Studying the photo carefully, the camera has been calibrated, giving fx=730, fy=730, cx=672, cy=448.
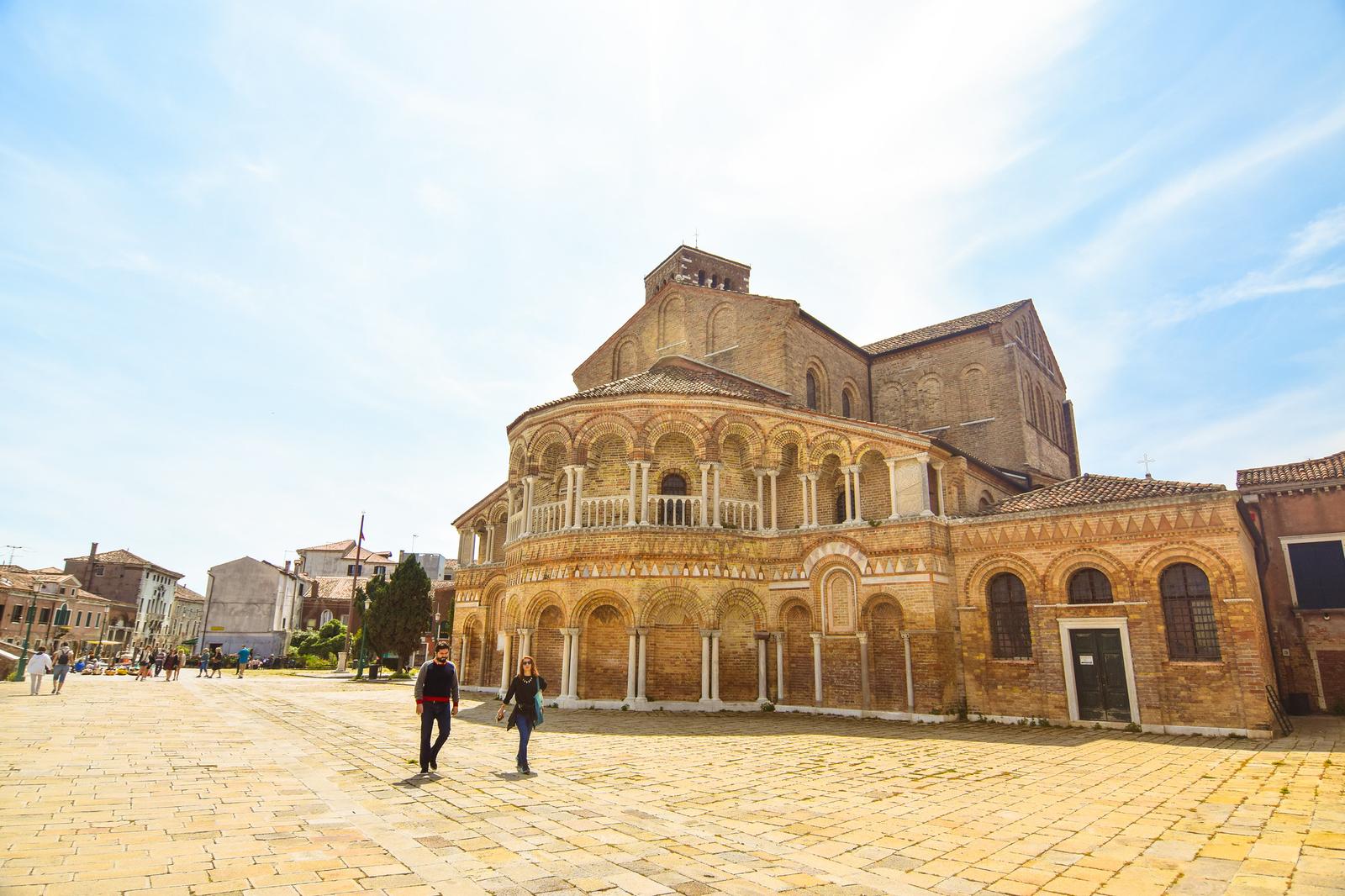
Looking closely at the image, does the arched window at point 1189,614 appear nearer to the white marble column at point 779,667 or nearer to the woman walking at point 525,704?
the white marble column at point 779,667

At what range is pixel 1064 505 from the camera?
17.8 meters

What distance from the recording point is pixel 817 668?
1948 cm

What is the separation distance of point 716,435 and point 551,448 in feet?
17.5

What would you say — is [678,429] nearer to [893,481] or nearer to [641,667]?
[893,481]

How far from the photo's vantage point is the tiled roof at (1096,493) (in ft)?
55.7

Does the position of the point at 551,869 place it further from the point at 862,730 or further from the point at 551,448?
the point at 551,448

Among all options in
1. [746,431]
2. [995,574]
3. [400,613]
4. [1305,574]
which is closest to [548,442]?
[746,431]

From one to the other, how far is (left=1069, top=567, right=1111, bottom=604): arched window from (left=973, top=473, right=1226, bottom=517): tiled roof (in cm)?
167

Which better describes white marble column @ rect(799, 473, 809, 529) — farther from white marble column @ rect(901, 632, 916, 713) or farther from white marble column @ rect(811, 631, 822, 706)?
white marble column @ rect(901, 632, 916, 713)

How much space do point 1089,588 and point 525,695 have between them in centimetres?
1404

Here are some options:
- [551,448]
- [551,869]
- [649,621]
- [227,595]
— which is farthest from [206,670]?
[551,869]

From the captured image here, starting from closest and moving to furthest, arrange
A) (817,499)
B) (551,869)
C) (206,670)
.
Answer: (551,869), (817,499), (206,670)

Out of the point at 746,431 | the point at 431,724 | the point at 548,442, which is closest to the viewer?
the point at 431,724

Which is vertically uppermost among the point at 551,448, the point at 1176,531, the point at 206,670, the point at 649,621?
the point at 551,448
